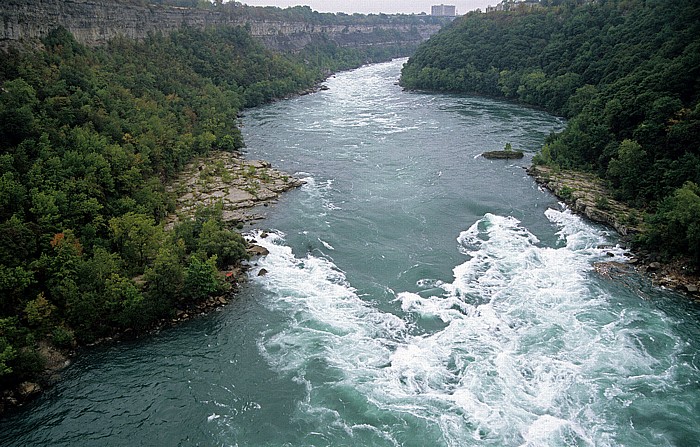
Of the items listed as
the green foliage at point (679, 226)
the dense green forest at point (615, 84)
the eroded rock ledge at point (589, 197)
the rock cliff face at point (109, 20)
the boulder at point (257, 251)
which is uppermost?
the rock cliff face at point (109, 20)

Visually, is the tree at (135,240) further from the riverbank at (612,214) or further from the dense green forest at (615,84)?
the dense green forest at (615,84)

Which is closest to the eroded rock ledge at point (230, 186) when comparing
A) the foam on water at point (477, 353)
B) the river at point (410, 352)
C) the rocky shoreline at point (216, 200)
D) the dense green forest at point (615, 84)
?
the rocky shoreline at point (216, 200)

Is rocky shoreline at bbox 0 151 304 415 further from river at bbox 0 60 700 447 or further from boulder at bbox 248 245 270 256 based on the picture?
river at bbox 0 60 700 447

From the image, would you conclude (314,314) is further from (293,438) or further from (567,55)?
(567,55)

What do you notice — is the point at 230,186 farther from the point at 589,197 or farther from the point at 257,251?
the point at 589,197

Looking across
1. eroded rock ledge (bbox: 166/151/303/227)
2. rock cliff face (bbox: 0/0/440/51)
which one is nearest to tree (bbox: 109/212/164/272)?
eroded rock ledge (bbox: 166/151/303/227)

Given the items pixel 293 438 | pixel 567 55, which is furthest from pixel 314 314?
pixel 567 55

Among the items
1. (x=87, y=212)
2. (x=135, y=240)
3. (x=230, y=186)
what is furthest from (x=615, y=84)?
(x=87, y=212)

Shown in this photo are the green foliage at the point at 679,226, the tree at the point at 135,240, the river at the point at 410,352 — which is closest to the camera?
the river at the point at 410,352
